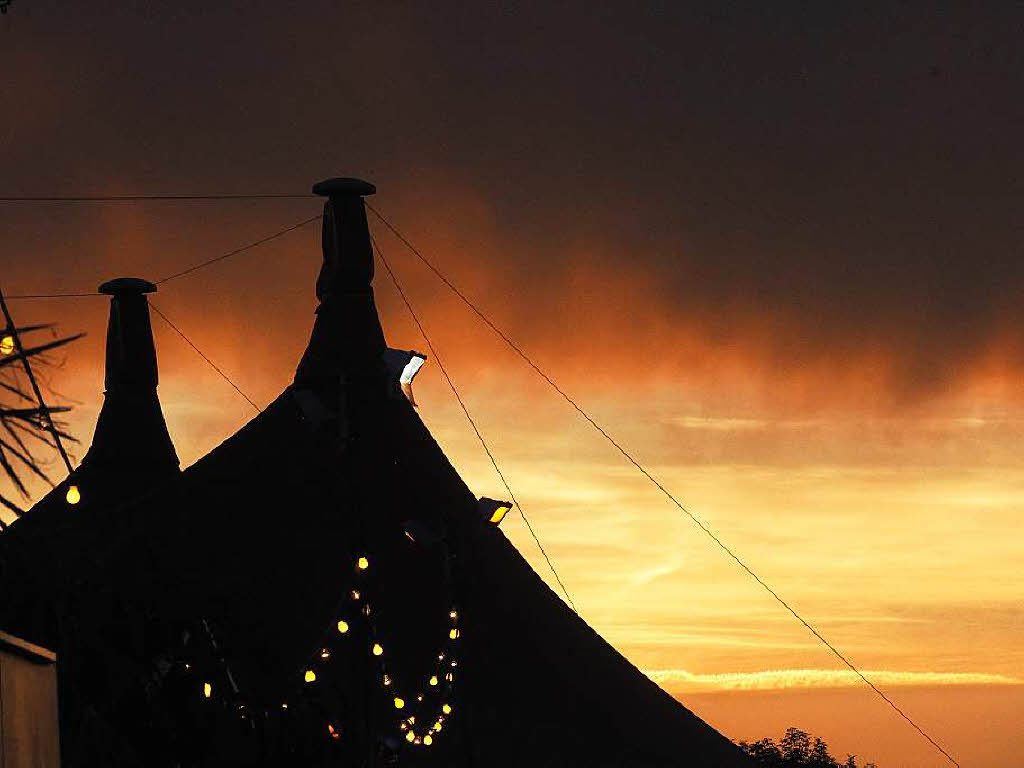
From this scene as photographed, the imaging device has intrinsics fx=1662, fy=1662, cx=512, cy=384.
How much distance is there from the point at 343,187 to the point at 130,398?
423 centimetres

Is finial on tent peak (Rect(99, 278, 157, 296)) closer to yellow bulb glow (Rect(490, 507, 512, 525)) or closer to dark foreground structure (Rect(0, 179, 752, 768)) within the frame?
dark foreground structure (Rect(0, 179, 752, 768))

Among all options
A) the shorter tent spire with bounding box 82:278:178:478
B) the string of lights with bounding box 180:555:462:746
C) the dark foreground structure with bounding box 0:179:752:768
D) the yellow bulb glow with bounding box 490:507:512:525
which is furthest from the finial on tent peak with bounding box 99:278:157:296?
the yellow bulb glow with bounding box 490:507:512:525

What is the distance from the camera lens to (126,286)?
1593 centimetres

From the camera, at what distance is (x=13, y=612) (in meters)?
3.03

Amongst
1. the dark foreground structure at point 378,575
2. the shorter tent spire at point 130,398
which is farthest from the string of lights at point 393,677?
the shorter tent spire at point 130,398

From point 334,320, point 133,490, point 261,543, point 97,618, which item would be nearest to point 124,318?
point 133,490

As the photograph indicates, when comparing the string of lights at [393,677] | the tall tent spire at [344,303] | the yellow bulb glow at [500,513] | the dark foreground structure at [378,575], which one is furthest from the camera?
the tall tent spire at [344,303]

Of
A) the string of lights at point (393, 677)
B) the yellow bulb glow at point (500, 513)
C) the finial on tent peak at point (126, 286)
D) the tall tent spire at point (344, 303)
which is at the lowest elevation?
the string of lights at point (393, 677)

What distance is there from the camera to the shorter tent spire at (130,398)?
15.8 m

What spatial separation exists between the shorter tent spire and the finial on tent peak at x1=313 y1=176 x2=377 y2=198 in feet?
12.1

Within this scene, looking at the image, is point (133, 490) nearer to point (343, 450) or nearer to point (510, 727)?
point (343, 450)

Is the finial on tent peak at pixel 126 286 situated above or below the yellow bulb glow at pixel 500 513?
above

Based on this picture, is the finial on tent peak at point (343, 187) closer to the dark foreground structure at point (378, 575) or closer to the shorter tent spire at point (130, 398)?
the dark foreground structure at point (378, 575)

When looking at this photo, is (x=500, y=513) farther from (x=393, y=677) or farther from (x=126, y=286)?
(x=126, y=286)
